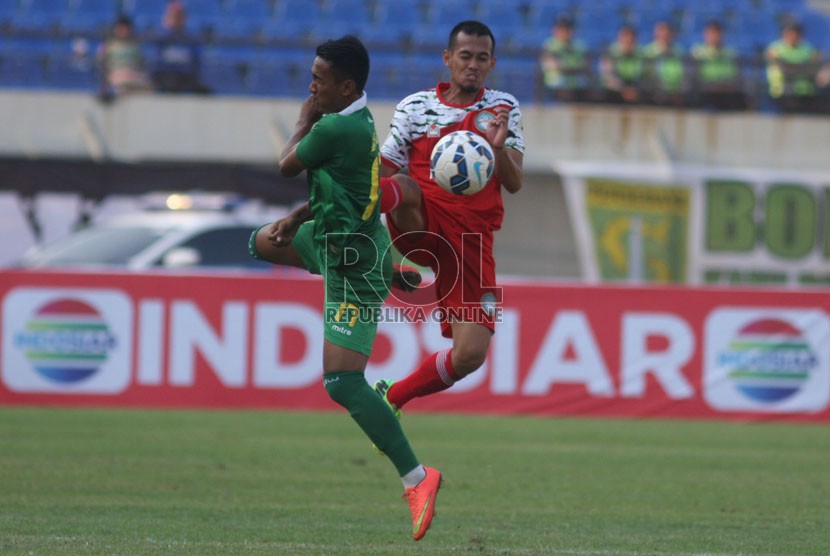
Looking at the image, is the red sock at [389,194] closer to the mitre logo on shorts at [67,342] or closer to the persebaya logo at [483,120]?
the persebaya logo at [483,120]

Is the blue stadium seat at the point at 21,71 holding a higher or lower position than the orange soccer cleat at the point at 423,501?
higher

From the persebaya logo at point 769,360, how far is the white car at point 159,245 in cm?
621

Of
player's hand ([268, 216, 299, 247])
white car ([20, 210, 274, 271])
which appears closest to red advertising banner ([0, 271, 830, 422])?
white car ([20, 210, 274, 271])

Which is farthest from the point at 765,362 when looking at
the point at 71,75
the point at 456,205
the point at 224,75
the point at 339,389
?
the point at 71,75

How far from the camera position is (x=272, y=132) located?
1975cm

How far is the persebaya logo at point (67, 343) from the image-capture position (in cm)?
1386

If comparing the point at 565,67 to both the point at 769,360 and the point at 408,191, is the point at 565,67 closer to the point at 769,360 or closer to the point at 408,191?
the point at 769,360

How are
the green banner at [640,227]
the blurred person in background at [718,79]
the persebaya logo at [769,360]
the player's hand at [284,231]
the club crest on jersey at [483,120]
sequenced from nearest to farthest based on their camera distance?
the player's hand at [284,231] < the club crest on jersey at [483,120] < the persebaya logo at [769,360] < the green banner at [640,227] < the blurred person in background at [718,79]

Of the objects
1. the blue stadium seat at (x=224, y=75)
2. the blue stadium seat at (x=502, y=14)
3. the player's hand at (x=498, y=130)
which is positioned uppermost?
the blue stadium seat at (x=502, y=14)

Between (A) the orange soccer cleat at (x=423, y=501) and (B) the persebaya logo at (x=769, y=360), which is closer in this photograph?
(A) the orange soccer cleat at (x=423, y=501)

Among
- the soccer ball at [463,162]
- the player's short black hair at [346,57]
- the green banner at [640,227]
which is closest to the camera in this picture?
the player's short black hair at [346,57]

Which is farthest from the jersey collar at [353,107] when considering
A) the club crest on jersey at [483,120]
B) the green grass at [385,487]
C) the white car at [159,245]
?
the white car at [159,245]

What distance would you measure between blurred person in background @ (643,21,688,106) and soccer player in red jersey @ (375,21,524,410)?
41.8 ft

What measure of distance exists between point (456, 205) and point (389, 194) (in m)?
0.60
